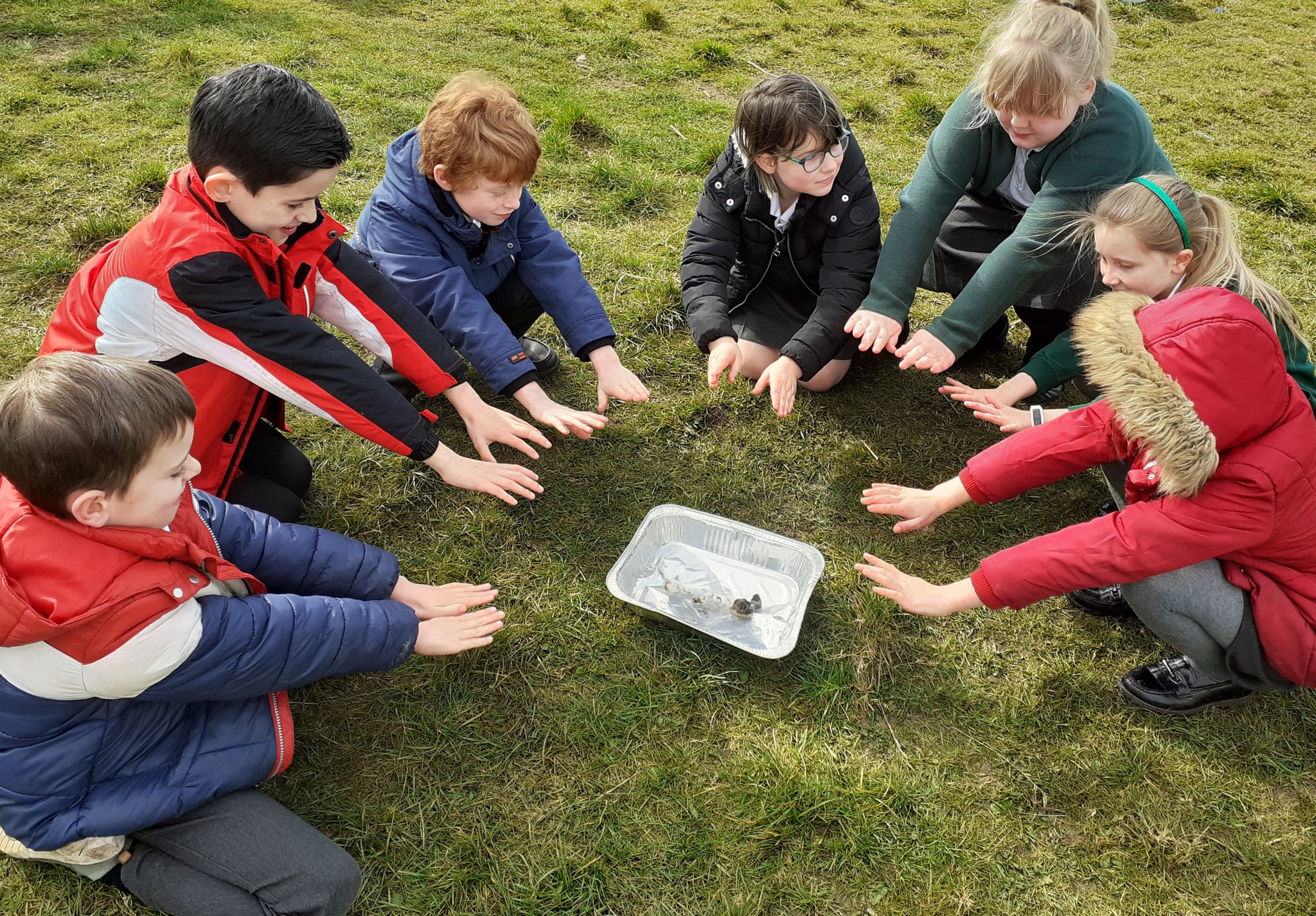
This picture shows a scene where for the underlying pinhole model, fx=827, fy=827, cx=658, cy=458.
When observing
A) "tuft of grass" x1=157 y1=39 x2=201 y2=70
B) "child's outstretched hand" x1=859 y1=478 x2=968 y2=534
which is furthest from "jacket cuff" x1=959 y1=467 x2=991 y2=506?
"tuft of grass" x1=157 y1=39 x2=201 y2=70

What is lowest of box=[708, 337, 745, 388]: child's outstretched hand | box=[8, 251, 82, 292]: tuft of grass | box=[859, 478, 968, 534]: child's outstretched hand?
box=[859, 478, 968, 534]: child's outstretched hand

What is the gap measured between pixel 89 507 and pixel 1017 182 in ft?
10.1

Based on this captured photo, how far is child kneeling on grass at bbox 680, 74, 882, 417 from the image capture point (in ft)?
8.92

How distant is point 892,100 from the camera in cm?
570

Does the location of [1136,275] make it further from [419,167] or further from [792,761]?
[419,167]

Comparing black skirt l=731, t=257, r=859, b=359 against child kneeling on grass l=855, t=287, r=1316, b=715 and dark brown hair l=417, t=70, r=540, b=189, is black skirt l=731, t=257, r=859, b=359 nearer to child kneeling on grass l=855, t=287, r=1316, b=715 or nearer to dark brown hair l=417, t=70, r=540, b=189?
dark brown hair l=417, t=70, r=540, b=189

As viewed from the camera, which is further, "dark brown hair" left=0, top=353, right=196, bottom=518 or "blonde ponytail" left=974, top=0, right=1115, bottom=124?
"blonde ponytail" left=974, top=0, right=1115, bottom=124

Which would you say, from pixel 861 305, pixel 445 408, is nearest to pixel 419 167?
Result: pixel 445 408

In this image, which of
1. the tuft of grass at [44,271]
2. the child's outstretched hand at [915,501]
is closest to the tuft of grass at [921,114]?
the child's outstretched hand at [915,501]

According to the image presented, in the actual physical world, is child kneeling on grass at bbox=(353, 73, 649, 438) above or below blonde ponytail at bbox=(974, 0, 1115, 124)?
below

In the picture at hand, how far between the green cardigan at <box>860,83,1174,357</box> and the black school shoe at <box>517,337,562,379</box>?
4.01 feet

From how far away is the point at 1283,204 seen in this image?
14.7 ft

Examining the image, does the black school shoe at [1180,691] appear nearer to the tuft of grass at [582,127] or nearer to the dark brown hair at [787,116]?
the dark brown hair at [787,116]

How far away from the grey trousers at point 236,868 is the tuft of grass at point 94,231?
2.96 metres
